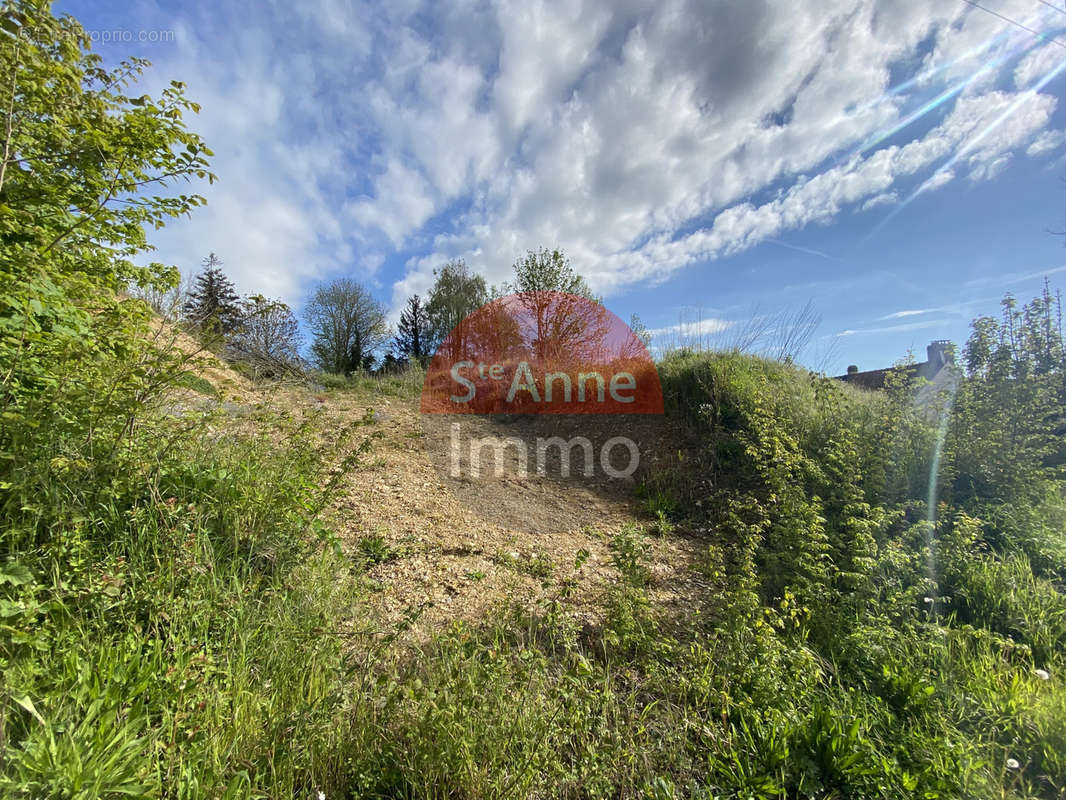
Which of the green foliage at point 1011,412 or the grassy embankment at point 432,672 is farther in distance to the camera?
the green foliage at point 1011,412

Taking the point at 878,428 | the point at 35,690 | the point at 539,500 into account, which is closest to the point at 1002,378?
the point at 878,428

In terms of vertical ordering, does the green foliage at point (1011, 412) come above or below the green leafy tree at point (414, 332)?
below

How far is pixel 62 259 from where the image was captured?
5.96 feet

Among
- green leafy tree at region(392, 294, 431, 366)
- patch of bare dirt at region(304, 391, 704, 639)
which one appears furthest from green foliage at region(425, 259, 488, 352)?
patch of bare dirt at region(304, 391, 704, 639)

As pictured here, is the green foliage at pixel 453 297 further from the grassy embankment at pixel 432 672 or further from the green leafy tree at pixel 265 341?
the grassy embankment at pixel 432 672

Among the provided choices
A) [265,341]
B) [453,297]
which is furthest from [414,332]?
[265,341]

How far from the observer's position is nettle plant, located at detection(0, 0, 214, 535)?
146cm

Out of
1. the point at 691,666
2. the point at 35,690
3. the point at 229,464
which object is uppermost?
the point at 229,464

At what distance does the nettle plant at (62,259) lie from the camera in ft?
4.80

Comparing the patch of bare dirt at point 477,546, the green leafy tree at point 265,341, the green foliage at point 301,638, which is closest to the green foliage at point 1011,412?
the green foliage at point 301,638

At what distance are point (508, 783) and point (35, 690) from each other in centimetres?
140

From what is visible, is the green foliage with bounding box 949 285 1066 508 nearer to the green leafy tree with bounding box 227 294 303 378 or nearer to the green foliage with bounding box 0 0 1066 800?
the green foliage with bounding box 0 0 1066 800

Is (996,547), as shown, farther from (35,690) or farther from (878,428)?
(35,690)

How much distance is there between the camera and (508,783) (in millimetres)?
1211
